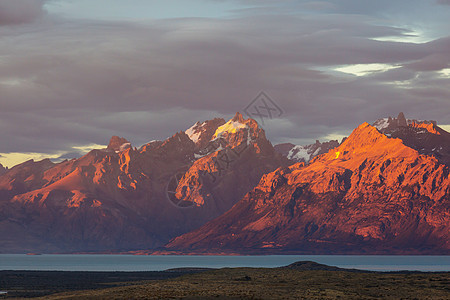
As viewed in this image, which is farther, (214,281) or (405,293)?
(214,281)

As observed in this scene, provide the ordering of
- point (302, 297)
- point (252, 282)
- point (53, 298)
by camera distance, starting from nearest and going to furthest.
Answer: point (302, 297), point (53, 298), point (252, 282)

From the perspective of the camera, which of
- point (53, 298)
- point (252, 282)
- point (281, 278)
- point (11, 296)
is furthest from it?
point (281, 278)

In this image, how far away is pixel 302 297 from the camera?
142125 millimetres

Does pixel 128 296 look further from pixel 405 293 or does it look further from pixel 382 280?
pixel 382 280

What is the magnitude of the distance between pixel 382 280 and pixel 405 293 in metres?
33.1

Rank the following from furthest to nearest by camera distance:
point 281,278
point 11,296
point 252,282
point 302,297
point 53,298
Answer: point 281,278 → point 252,282 → point 11,296 → point 53,298 → point 302,297

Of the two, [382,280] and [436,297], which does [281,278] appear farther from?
[436,297]

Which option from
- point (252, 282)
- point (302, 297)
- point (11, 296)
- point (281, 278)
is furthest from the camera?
point (281, 278)

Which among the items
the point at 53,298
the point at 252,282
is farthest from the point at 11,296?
the point at 252,282

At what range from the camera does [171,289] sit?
155 m

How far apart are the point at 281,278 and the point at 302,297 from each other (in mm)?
52671

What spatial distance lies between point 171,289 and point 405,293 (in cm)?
5058

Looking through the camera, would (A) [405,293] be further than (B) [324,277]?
No

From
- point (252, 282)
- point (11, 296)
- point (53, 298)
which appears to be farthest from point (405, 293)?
point (11, 296)
